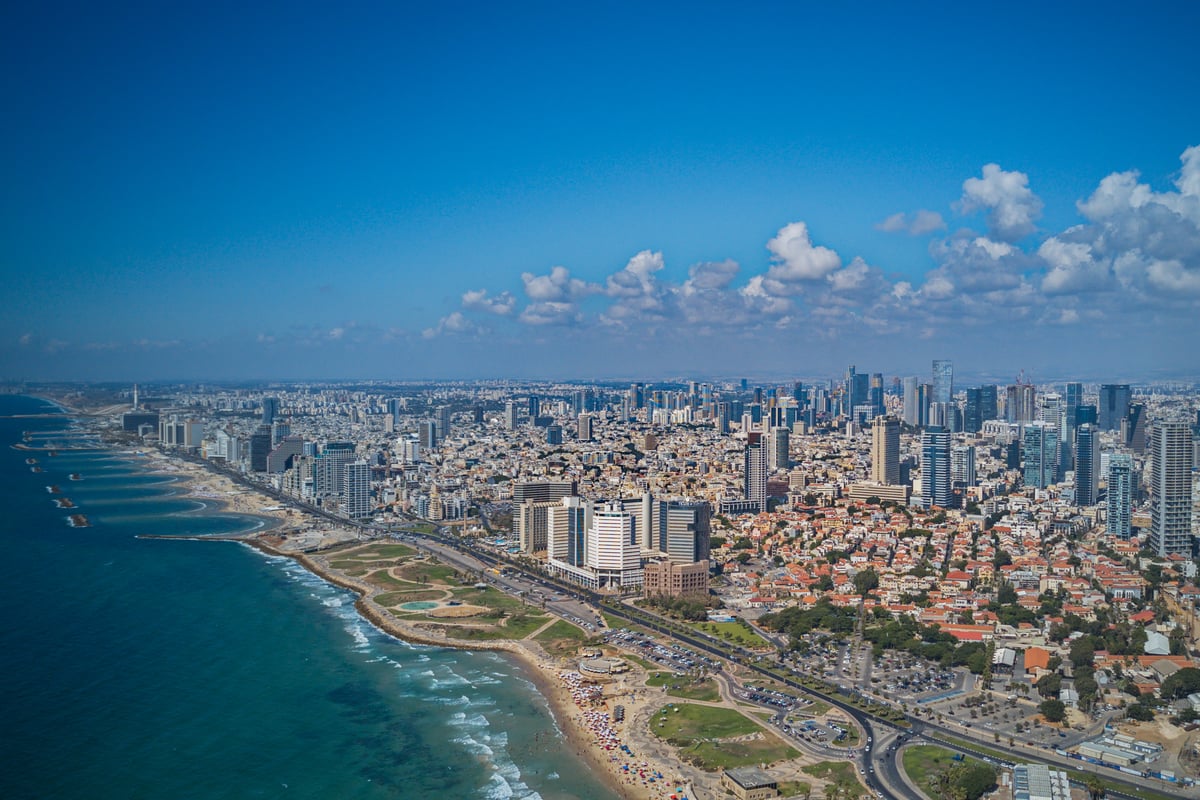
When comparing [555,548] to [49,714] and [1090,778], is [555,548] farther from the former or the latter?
[1090,778]

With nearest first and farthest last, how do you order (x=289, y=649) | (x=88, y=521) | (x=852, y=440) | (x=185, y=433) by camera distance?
(x=289, y=649) → (x=88, y=521) → (x=852, y=440) → (x=185, y=433)

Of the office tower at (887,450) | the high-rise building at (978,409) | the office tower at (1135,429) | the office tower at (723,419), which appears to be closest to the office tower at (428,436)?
the office tower at (723,419)

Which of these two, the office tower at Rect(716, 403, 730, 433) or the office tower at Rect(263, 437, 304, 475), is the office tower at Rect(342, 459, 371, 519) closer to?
the office tower at Rect(263, 437, 304, 475)

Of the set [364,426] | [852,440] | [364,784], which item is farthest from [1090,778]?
[364,426]

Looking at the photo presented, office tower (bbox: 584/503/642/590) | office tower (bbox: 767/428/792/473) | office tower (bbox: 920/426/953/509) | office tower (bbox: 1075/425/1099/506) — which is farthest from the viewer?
office tower (bbox: 767/428/792/473)

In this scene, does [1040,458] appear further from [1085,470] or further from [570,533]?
[570,533]

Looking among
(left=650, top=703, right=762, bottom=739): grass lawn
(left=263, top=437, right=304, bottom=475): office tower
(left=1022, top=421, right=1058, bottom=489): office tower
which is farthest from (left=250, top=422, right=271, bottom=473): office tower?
(left=650, top=703, right=762, bottom=739): grass lawn

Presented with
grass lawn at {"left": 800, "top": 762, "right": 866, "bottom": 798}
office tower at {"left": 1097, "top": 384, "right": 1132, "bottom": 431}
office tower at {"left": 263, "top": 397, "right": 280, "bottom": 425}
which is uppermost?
office tower at {"left": 1097, "top": 384, "right": 1132, "bottom": 431}
